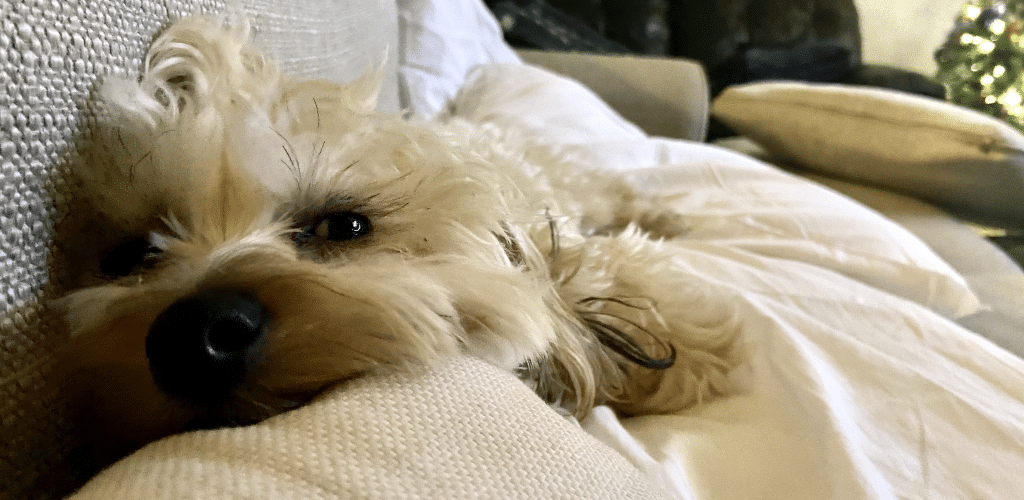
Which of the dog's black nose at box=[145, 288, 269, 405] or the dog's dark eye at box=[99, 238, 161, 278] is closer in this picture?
the dog's black nose at box=[145, 288, 269, 405]

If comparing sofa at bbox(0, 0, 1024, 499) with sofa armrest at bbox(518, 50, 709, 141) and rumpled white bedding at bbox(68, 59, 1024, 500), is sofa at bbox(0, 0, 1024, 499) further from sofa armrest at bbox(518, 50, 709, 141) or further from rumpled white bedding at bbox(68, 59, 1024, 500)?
sofa armrest at bbox(518, 50, 709, 141)

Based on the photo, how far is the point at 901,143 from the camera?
1.88m

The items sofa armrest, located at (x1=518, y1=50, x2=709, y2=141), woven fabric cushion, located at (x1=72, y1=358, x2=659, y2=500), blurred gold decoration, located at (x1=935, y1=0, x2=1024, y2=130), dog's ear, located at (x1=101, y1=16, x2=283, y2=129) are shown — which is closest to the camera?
woven fabric cushion, located at (x1=72, y1=358, x2=659, y2=500)

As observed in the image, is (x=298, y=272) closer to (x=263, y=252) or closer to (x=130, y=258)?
(x=263, y=252)

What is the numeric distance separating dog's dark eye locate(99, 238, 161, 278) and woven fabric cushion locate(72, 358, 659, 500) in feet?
0.97

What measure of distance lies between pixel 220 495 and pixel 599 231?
1248 mm

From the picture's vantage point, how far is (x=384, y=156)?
79 centimetres

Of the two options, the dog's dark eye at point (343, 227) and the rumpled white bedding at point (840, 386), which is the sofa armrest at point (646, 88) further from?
the dog's dark eye at point (343, 227)

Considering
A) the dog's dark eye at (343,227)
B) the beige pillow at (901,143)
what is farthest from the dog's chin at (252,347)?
the beige pillow at (901,143)

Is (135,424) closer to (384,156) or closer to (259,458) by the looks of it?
(259,458)

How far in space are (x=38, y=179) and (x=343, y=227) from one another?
294 mm

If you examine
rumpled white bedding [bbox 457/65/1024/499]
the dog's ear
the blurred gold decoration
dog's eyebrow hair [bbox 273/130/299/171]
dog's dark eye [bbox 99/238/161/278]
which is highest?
the dog's ear

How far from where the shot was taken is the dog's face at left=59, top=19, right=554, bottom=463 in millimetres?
562

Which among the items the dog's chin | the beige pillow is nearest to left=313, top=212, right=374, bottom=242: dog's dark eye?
the dog's chin
